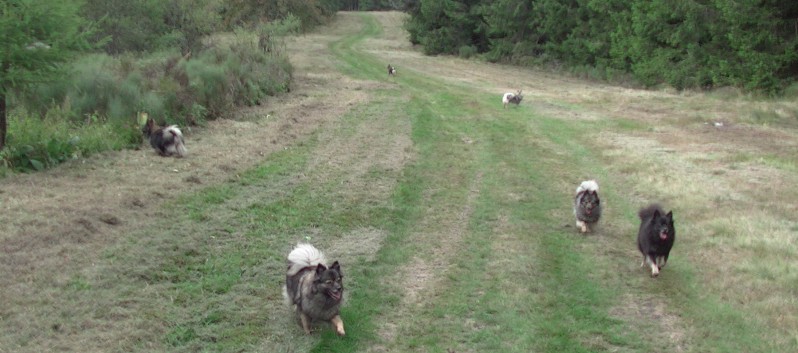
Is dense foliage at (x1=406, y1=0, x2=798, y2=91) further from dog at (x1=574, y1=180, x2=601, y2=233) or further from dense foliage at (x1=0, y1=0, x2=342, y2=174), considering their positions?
dog at (x1=574, y1=180, x2=601, y2=233)

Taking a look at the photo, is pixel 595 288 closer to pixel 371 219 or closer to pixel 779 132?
Answer: pixel 371 219

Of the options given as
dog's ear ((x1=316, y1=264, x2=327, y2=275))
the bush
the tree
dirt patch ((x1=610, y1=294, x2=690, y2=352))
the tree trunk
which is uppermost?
the tree

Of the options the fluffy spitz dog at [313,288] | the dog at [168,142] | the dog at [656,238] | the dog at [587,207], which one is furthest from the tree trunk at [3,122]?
the dog at [656,238]

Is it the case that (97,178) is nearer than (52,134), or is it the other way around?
(97,178)

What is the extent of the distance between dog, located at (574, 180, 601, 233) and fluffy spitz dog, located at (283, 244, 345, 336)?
14.8ft

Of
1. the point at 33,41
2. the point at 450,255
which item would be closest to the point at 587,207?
the point at 450,255

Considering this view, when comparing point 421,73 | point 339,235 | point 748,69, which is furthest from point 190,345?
point 421,73

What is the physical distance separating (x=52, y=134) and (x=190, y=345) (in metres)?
7.19

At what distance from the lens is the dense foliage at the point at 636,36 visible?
22359mm

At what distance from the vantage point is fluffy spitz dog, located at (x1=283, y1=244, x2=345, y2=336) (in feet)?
17.9

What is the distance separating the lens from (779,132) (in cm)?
1762

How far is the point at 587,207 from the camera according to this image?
29.3 ft

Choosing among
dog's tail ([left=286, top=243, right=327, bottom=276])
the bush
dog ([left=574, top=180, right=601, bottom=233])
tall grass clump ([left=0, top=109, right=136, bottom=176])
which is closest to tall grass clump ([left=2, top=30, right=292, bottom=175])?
tall grass clump ([left=0, top=109, right=136, bottom=176])

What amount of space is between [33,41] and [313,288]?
7348 millimetres
